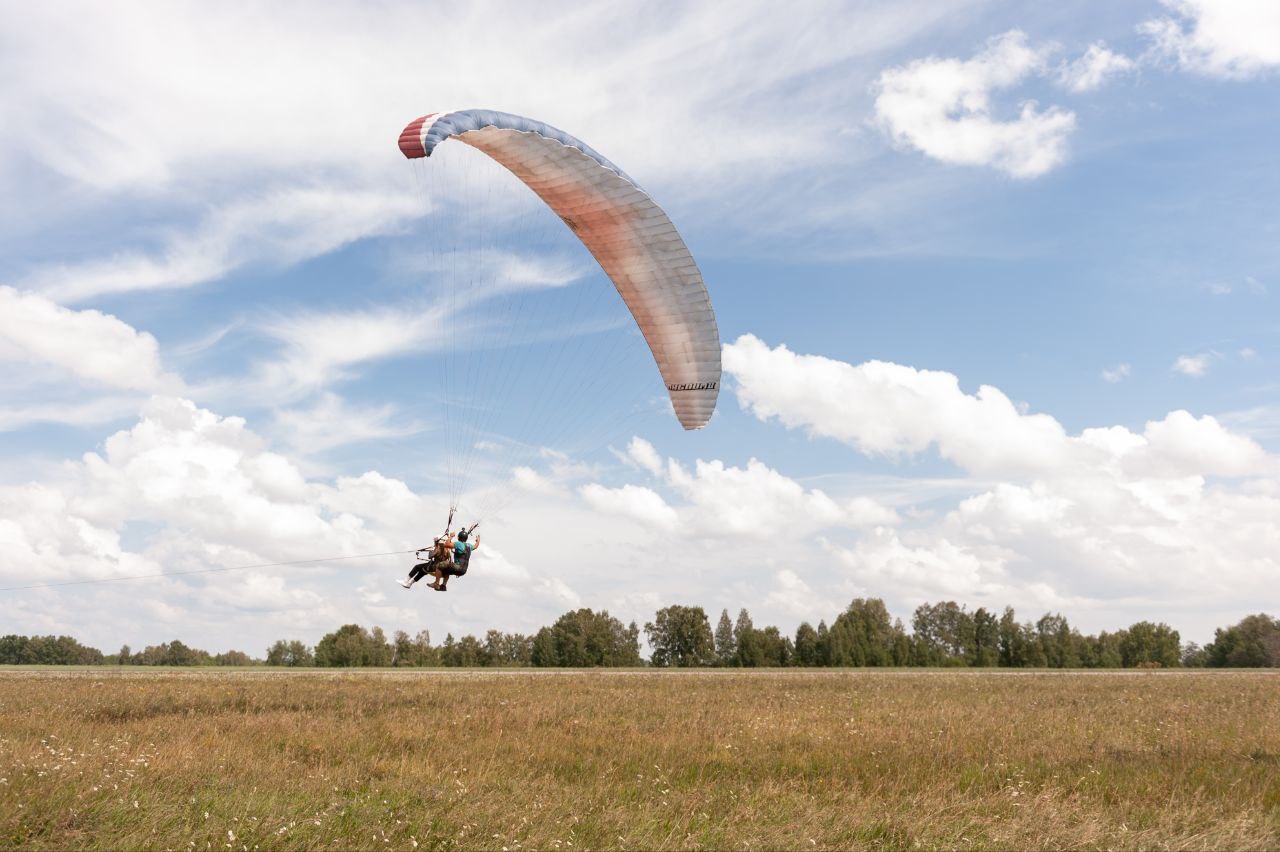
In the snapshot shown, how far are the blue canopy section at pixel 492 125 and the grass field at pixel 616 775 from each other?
9.00 m

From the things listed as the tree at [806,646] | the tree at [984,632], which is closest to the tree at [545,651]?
the tree at [806,646]

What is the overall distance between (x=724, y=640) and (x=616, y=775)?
97.9m

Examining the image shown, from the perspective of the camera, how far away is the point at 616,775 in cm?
1188

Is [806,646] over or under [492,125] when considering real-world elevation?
under

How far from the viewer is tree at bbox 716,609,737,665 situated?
10331 cm

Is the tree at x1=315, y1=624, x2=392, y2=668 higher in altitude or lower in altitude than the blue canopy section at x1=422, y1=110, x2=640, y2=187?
lower

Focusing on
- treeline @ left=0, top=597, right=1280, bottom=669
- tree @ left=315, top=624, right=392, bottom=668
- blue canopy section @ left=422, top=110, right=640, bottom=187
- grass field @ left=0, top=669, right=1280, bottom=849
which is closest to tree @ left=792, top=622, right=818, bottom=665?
treeline @ left=0, top=597, right=1280, bottom=669

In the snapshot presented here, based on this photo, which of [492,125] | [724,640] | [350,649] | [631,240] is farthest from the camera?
[724,640]

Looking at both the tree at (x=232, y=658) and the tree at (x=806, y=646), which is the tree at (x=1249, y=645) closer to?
the tree at (x=806, y=646)

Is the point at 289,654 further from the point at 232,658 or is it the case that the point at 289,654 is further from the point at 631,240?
the point at 631,240

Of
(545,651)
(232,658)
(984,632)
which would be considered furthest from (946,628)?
(232,658)

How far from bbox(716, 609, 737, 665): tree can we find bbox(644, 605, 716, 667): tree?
1.37 metres

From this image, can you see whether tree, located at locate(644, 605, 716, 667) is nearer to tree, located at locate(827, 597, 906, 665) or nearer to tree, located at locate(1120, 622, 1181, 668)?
A: tree, located at locate(827, 597, 906, 665)

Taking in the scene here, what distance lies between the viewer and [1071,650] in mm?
108125
